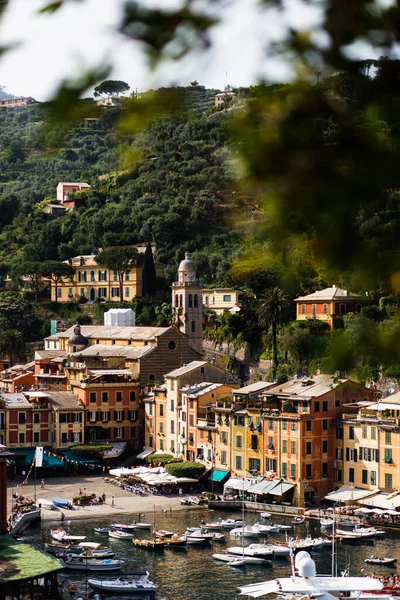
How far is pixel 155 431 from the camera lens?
68812 millimetres

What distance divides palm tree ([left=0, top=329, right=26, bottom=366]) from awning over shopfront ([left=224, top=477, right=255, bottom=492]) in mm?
32144

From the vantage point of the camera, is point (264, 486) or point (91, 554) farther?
point (264, 486)

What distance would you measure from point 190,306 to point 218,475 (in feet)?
72.7

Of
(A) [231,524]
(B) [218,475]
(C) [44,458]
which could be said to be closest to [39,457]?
(C) [44,458]

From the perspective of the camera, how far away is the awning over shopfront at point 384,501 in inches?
2080

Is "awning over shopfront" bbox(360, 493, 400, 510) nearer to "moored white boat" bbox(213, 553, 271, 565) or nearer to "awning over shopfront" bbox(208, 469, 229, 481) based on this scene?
"moored white boat" bbox(213, 553, 271, 565)

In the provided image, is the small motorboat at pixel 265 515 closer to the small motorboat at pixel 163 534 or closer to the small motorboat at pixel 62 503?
the small motorboat at pixel 163 534

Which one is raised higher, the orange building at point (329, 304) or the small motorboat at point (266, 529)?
the orange building at point (329, 304)

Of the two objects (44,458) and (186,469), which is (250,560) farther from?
(44,458)

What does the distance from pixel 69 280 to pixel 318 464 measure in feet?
154

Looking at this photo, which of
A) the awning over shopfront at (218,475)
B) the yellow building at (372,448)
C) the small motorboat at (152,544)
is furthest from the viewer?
the awning over shopfront at (218,475)

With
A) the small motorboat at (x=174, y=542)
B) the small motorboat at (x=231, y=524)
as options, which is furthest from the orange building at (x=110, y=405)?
the small motorboat at (x=174, y=542)

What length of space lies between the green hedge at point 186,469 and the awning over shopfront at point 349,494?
8.81 meters

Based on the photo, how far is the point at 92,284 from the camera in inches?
3895
